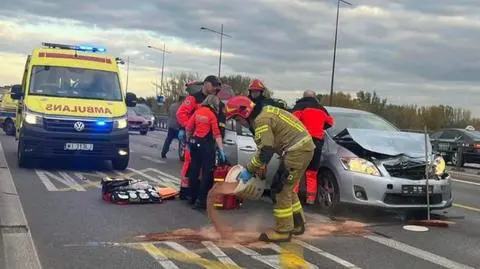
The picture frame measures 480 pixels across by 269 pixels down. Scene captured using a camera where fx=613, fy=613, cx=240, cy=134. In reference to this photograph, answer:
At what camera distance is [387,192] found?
316 inches

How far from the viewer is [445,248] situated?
6750 millimetres

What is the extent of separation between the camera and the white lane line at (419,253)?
6002mm

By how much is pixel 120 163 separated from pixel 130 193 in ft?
13.4

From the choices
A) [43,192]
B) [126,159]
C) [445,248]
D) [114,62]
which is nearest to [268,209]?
[445,248]

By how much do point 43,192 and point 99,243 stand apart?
360 cm

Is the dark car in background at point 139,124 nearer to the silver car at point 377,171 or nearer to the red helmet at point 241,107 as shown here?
the silver car at point 377,171

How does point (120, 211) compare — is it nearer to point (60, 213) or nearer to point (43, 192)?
point (60, 213)

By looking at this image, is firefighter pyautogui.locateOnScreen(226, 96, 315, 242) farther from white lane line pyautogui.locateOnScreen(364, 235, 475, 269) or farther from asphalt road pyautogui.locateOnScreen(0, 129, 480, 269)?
white lane line pyautogui.locateOnScreen(364, 235, 475, 269)

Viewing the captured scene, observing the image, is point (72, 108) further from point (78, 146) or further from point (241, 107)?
point (241, 107)

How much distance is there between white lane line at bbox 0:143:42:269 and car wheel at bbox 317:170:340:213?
160 inches

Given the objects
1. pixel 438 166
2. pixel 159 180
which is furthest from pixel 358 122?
pixel 159 180

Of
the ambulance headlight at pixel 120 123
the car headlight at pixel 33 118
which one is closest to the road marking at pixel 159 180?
the ambulance headlight at pixel 120 123

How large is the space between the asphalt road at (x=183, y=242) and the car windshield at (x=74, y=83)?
285cm

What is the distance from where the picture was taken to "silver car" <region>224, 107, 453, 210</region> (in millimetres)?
8094
